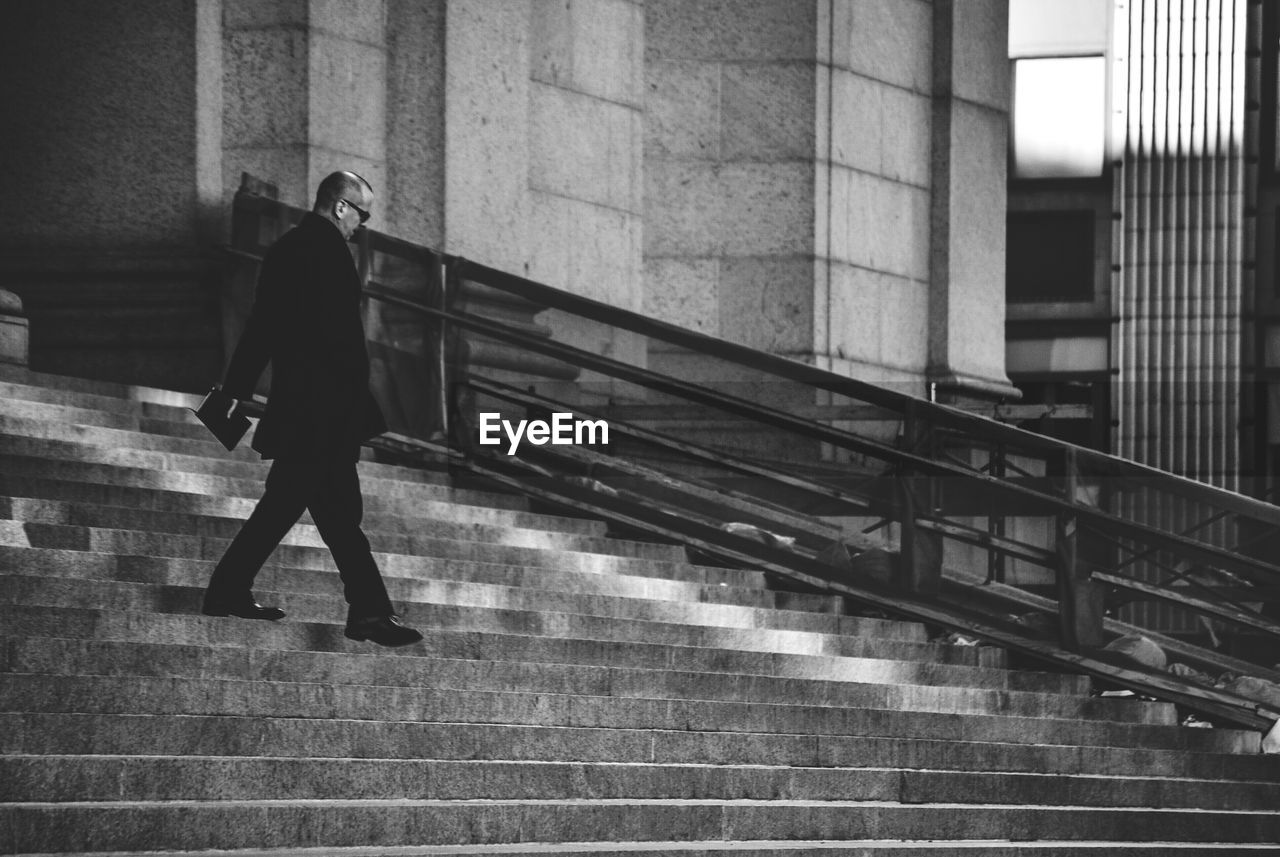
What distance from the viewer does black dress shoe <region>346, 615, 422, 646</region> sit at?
7492 mm

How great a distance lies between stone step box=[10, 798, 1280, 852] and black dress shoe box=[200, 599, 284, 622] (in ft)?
3.88

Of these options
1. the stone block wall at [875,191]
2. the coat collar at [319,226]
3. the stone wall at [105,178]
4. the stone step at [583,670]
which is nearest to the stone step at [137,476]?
the coat collar at [319,226]

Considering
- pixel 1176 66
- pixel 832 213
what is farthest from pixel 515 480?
pixel 1176 66

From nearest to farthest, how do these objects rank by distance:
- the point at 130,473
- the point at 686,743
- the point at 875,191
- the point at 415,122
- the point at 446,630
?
the point at 686,743
the point at 446,630
the point at 130,473
the point at 415,122
the point at 875,191

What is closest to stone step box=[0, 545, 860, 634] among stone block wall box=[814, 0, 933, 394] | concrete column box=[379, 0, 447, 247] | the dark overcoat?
the dark overcoat

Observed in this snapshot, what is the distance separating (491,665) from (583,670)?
0.38 meters

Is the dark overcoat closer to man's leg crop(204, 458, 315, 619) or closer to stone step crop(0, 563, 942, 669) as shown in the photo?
man's leg crop(204, 458, 315, 619)

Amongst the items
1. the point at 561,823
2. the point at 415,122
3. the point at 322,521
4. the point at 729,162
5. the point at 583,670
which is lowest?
the point at 561,823

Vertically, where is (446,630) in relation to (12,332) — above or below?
below

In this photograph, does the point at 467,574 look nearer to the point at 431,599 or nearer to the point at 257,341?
the point at 431,599

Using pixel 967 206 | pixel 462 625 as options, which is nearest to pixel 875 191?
pixel 967 206

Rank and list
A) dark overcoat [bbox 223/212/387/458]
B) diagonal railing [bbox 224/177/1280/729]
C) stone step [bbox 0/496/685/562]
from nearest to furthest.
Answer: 1. dark overcoat [bbox 223/212/387/458]
2. stone step [bbox 0/496/685/562]
3. diagonal railing [bbox 224/177/1280/729]

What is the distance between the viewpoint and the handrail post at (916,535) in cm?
1054

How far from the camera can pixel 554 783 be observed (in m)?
6.89
